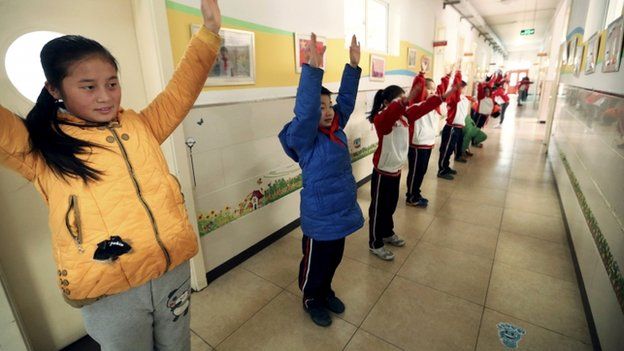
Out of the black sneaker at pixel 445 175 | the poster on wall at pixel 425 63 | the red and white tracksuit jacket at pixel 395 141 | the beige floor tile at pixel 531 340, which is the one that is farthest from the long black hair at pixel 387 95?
the poster on wall at pixel 425 63

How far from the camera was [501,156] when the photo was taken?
214 inches

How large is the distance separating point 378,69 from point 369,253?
2652 millimetres

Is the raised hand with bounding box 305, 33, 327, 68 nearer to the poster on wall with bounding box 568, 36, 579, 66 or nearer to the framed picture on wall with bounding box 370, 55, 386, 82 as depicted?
the framed picture on wall with bounding box 370, 55, 386, 82

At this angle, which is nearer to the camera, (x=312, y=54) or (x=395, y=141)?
(x=312, y=54)

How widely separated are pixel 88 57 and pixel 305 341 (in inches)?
64.1

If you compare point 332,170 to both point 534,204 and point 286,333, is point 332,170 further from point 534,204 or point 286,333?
point 534,204

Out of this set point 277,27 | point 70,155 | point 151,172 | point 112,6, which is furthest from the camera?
point 277,27

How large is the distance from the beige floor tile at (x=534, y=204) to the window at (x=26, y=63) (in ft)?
13.3

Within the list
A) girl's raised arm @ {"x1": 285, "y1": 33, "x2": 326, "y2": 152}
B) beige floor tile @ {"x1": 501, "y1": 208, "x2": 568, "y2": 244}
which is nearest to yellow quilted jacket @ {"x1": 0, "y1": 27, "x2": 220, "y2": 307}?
girl's raised arm @ {"x1": 285, "y1": 33, "x2": 326, "y2": 152}

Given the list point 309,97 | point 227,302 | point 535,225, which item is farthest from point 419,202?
point 309,97

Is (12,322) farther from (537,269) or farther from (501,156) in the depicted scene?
(501,156)

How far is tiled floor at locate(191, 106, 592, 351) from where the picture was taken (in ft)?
5.50

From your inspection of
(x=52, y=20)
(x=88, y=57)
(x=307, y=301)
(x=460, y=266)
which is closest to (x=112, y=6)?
(x=52, y=20)

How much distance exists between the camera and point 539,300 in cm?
191
